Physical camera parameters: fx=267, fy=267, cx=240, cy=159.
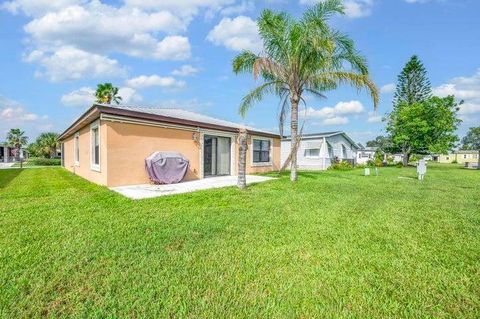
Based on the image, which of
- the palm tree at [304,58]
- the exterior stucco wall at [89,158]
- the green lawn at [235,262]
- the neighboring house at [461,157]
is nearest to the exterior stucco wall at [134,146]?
the exterior stucco wall at [89,158]

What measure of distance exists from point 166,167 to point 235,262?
7.61 metres

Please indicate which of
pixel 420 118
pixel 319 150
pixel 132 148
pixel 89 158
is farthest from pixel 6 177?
pixel 420 118

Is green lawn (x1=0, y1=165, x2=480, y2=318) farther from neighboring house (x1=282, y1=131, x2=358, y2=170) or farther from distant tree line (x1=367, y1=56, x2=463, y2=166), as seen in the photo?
distant tree line (x1=367, y1=56, x2=463, y2=166)

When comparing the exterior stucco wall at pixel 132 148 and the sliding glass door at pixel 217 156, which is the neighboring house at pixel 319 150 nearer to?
the sliding glass door at pixel 217 156

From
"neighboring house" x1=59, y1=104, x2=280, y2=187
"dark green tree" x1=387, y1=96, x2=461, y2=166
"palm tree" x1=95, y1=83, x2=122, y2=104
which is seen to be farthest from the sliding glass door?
"dark green tree" x1=387, y1=96, x2=461, y2=166

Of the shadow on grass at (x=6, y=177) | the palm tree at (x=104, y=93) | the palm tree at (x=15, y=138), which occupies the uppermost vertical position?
the palm tree at (x=104, y=93)

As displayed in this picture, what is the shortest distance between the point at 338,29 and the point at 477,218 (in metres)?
8.17

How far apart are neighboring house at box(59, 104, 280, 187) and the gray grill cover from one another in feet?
1.36

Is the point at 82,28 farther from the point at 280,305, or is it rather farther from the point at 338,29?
the point at 280,305

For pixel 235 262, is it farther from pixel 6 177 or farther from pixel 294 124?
pixel 6 177

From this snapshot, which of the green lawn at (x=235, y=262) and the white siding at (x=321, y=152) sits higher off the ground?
the white siding at (x=321, y=152)

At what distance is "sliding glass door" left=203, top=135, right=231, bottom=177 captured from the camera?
13998mm

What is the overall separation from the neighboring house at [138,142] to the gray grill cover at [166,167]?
0.42m

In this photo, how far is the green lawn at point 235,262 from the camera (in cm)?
239
